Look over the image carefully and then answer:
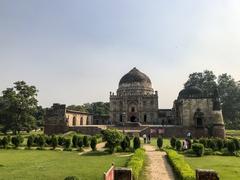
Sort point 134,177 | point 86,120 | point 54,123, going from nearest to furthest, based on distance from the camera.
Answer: point 134,177
point 54,123
point 86,120

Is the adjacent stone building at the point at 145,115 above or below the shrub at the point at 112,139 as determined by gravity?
above

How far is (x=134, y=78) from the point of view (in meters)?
49.8

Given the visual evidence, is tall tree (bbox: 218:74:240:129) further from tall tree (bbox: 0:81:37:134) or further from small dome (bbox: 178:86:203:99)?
tall tree (bbox: 0:81:37:134)

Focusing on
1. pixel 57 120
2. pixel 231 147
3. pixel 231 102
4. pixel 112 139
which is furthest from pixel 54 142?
pixel 231 102

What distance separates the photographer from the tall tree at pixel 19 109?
39.2 m

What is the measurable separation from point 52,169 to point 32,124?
2942cm

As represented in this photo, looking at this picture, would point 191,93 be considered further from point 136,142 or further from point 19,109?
point 19,109

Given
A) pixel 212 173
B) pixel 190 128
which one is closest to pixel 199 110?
pixel 190 128

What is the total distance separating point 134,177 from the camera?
1032cm

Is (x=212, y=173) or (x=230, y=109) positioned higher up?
(x=230, y=109)

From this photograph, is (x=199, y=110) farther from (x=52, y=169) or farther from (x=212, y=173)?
(x=212, y=173)

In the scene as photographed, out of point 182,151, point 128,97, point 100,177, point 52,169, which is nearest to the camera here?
point 100,177

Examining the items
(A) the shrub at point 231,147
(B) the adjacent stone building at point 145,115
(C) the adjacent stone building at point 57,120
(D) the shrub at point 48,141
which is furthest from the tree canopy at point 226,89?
(D) the shrub at point 48,141

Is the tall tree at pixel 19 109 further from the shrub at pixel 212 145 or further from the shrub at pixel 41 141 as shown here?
the shrub at pixel 212 145
